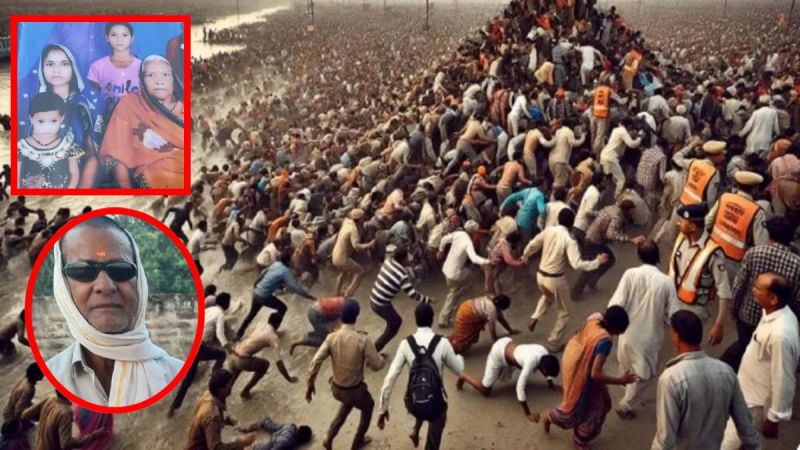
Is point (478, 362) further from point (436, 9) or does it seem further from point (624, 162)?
point (436, 9)

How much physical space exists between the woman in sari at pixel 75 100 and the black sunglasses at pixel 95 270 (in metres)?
6.52

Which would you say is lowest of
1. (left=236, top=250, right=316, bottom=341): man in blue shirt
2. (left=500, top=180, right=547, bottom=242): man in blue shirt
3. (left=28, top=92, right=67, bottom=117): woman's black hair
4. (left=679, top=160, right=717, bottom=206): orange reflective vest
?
(left=236, top=250, right=316, bottom=341): man in blue shirt

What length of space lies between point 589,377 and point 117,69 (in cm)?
810

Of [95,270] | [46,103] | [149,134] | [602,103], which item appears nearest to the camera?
[95,270]

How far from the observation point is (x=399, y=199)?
661 centimetres

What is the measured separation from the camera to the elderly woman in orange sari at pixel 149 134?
28.3ft

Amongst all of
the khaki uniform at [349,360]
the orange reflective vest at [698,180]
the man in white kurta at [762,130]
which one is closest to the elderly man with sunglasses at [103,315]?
the khaki uniform at [349,360]

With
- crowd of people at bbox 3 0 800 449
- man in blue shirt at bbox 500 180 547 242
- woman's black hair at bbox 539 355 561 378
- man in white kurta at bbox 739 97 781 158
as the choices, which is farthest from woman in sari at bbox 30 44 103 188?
man in white kurta at bbox 739 97 781 158

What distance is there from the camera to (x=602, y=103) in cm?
684

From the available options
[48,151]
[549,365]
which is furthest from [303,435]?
[48,151]

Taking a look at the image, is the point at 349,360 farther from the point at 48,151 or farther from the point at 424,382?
the point at 48,151

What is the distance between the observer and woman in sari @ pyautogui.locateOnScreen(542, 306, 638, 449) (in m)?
3.18

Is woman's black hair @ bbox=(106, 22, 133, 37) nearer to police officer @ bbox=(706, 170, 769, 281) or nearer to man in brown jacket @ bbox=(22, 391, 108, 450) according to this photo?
man in brown jacket @ bbox=(22, 391, 108, 450)

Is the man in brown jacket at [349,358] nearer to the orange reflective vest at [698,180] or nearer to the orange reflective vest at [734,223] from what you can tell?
the orange reflective vest at [734,223]
